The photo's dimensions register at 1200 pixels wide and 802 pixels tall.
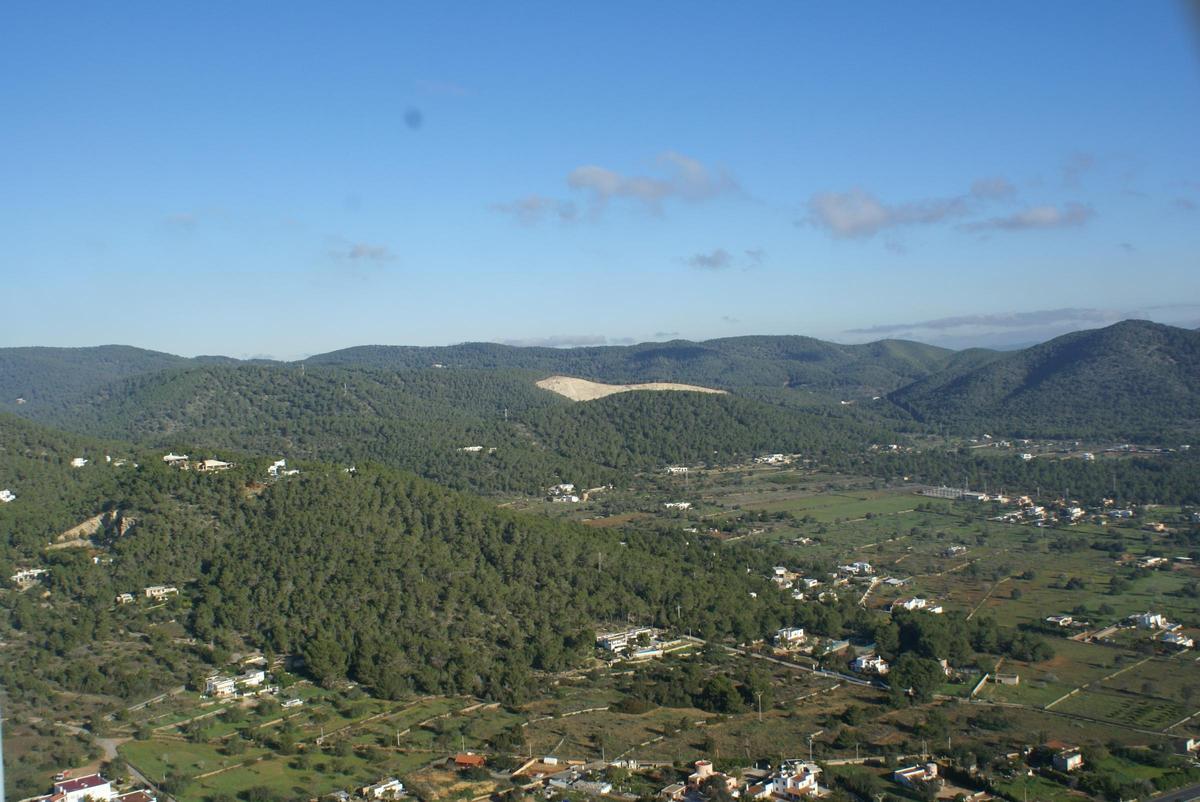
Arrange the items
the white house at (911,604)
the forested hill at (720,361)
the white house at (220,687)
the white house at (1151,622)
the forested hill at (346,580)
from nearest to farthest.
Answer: the white house at (220,687), the forested hill at (346,580), the white house at (1151,622), the white house at (911,604), the forested hill at (720,361)

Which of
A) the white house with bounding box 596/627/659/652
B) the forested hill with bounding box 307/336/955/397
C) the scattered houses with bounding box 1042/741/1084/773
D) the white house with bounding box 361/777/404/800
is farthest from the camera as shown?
the forested hill with bounding box 307/336/955/397

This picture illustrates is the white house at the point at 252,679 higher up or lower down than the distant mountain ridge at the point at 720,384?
lower down

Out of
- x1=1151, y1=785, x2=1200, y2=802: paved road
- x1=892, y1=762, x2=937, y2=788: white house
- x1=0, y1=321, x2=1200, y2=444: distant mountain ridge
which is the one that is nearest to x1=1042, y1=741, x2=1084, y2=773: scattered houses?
x1=1151, y1=785, x2=1200, y2=802: paved road

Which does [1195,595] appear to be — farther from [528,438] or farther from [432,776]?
[528,438]

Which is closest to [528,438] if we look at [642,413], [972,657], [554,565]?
[642,413]

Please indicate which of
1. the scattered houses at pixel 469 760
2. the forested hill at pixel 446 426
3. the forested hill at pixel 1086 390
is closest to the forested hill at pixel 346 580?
the scattered houses at pixel 469 760

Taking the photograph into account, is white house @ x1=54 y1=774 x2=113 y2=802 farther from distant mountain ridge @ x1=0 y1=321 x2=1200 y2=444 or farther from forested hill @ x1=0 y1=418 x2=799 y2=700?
distant mountain ridge @ x1=0 y1=321 x2=1200 y2=444

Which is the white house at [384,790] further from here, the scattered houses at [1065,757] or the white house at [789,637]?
the white house at [789,637]
